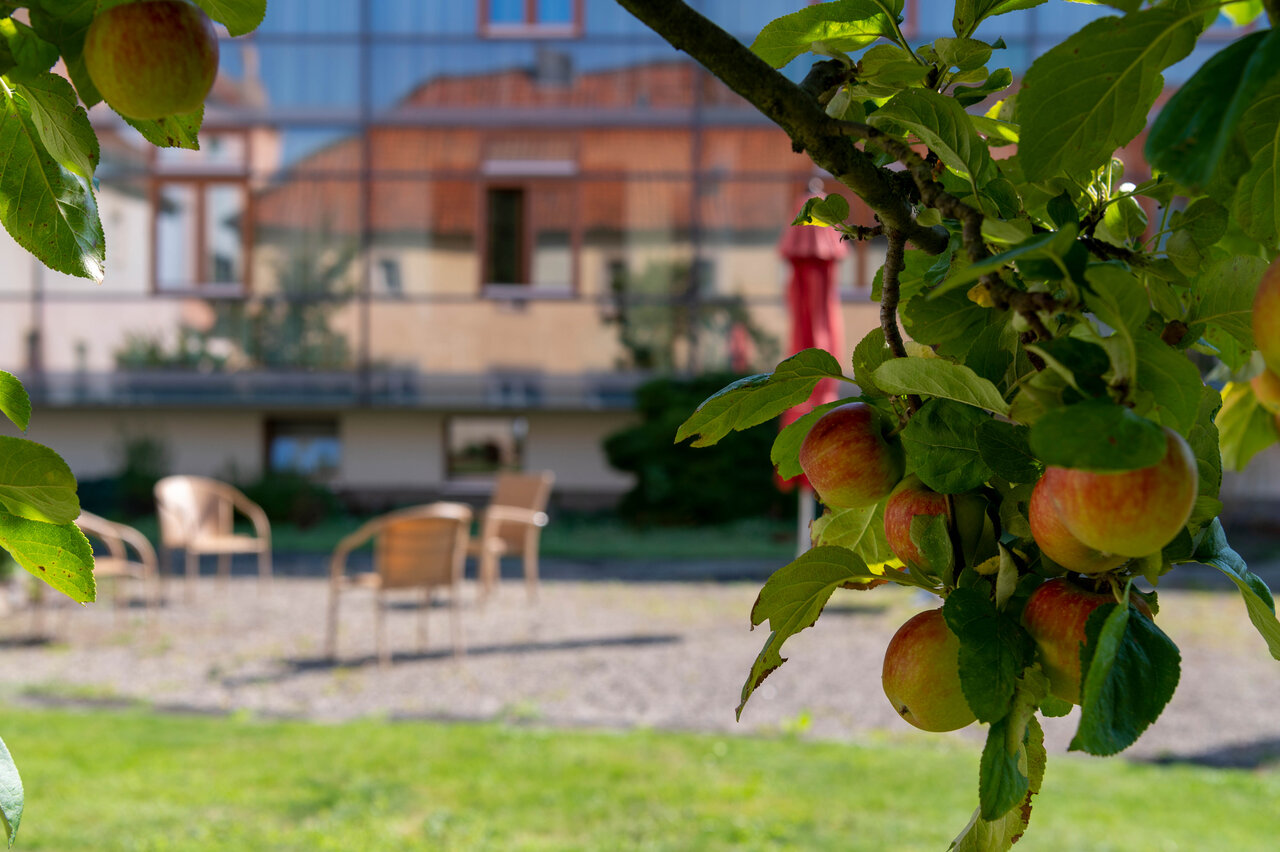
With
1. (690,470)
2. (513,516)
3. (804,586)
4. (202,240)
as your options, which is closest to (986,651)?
(804,586)

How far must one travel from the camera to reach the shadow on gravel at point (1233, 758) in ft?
15.2

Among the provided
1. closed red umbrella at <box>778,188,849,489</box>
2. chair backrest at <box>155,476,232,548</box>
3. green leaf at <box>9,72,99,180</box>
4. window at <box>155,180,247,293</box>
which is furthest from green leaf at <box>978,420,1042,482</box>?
window at <box>155,180,247,293</box>

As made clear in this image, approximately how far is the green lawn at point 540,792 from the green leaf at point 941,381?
3210 millimetres

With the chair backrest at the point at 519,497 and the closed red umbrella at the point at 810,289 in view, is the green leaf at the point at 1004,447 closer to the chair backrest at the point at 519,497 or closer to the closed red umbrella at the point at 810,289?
the closed red umbrella at the point at 810,289

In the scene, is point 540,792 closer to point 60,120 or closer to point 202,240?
point 60,120

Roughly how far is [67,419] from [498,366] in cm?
534

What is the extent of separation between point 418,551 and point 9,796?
19.1 feet

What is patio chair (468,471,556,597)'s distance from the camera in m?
7.86

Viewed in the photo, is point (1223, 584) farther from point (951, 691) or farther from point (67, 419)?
point (67, 419)

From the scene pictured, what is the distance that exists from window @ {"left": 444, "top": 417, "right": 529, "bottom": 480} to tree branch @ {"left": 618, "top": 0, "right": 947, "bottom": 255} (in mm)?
13357

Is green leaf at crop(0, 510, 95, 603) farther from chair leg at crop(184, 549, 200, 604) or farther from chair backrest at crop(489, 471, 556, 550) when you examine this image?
chair leg at crop(184, 549, 200, 604)

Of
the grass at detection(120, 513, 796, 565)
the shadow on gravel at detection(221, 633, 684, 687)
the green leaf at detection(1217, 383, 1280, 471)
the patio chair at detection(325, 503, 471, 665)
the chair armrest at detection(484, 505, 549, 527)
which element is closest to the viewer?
the green leaf at detection(1217, 383, 1280, 471)

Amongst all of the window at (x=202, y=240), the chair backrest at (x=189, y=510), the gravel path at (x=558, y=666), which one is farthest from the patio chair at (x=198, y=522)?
the window at (x=202, y=240)

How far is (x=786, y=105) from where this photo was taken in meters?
0.55
